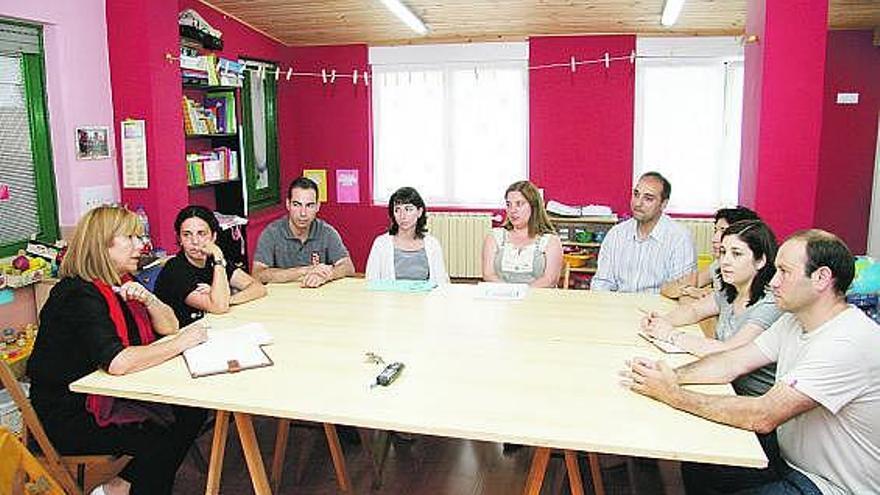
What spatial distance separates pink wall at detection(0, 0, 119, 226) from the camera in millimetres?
4305

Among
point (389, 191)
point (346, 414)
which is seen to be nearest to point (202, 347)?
point (346, 414)

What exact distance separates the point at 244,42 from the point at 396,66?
160 centimetres

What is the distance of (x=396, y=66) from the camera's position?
7.42 metres

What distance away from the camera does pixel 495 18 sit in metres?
6.41

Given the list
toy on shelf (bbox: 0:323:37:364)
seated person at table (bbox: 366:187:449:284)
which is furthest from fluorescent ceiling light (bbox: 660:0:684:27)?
toy on shelf (bbox: 0:323:37:364)

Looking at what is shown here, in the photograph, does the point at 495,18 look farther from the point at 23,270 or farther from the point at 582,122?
the point at 23,270

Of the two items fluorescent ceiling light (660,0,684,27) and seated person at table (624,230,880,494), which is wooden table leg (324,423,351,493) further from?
fluorescent ceiling light (660,0,684,27)

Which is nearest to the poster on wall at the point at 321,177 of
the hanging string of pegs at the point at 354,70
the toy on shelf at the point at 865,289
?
the hanging string of pegs at the point at 354,70

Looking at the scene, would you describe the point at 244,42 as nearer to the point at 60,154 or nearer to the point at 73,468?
the point at 60,154

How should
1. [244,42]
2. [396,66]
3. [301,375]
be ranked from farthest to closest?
[396,66] < [244,42] < [301,375]

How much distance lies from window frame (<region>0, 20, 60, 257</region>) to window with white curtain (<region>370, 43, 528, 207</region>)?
3733mm

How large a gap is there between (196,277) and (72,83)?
2033 millimetres

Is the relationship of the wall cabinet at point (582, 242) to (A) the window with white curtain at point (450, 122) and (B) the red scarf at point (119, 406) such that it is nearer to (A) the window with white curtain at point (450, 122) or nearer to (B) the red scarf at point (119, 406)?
(A) the window with white curtain at point (450, 122)

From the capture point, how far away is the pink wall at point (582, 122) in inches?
272
